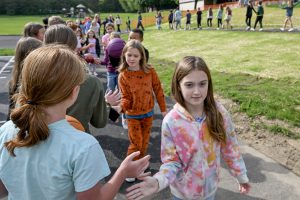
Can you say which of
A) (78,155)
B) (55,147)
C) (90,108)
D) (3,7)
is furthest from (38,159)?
(3,7)

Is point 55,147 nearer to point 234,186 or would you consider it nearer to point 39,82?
point 39,82

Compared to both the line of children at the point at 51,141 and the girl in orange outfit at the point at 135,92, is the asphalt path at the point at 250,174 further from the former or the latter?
the line of children at the point at 51,141

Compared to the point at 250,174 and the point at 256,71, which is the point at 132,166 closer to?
the point at 250,174

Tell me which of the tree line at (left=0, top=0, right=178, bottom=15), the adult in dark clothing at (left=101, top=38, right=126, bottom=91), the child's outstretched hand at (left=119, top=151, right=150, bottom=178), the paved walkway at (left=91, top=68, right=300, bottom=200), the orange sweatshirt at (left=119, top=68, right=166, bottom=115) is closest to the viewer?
the child's outstretched hand at (left=119, top=151, right=150, bottom=178)

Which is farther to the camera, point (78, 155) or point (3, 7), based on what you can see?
point (3, 7)

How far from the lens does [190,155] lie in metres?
2.46

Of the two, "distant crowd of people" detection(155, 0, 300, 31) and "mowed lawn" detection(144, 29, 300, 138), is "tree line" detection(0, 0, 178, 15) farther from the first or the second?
"mowed lawn" detection(144, 29, 300, 138)

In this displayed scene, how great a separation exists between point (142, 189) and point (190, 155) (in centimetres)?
61

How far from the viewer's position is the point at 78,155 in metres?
1.50

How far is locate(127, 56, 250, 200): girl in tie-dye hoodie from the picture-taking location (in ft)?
8.07

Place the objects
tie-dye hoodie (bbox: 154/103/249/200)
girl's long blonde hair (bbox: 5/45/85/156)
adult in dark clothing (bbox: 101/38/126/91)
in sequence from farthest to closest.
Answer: adult in dark clothing (bbox: 101/38/126/91), tie-dye hoodie (bbox: 154/103/249/200), girl's long blonde hair (bbox: 5/45/85/156)

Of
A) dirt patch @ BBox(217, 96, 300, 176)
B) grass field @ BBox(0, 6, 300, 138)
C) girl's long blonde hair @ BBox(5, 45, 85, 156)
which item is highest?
girl's long blonde hair @ BBox(5, 45, 85, 156)

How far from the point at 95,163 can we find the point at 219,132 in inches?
49.7

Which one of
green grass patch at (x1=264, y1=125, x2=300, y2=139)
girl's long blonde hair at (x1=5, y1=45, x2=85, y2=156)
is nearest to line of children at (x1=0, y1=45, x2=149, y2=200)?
girl's long blonde hair at (x1=5, y1=45, x2=85, y2=156)
